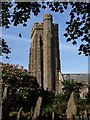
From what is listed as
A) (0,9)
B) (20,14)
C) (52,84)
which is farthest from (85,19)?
(52,84)

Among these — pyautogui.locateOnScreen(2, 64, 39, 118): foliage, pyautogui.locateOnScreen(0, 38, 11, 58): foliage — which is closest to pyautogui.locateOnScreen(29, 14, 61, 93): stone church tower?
pyautogui.locateOnScreen(2, 64, 39, 118): foliage

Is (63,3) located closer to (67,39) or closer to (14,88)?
(67,39)

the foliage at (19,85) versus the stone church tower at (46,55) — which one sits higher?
the stone church tower at (46,55)

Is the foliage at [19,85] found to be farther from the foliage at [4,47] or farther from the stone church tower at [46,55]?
the stone church tower at [46,55]

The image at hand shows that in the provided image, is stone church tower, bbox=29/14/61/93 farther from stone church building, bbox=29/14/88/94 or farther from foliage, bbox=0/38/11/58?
foliage, bbox=0/38/11/58

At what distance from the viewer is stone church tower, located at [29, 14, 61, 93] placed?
75.4m

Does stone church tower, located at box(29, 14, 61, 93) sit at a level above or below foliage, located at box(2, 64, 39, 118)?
above

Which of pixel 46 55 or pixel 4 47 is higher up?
pixel 46 55

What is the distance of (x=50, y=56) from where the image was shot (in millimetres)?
76500

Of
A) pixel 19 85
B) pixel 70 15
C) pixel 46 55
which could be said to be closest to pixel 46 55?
pixel 46 55

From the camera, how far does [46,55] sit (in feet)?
253

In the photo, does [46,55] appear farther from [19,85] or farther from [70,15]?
[70,15]

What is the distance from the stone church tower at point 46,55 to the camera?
247 ft

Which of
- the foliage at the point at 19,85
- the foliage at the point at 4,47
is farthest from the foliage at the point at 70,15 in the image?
the foliage at the point at 19,85
